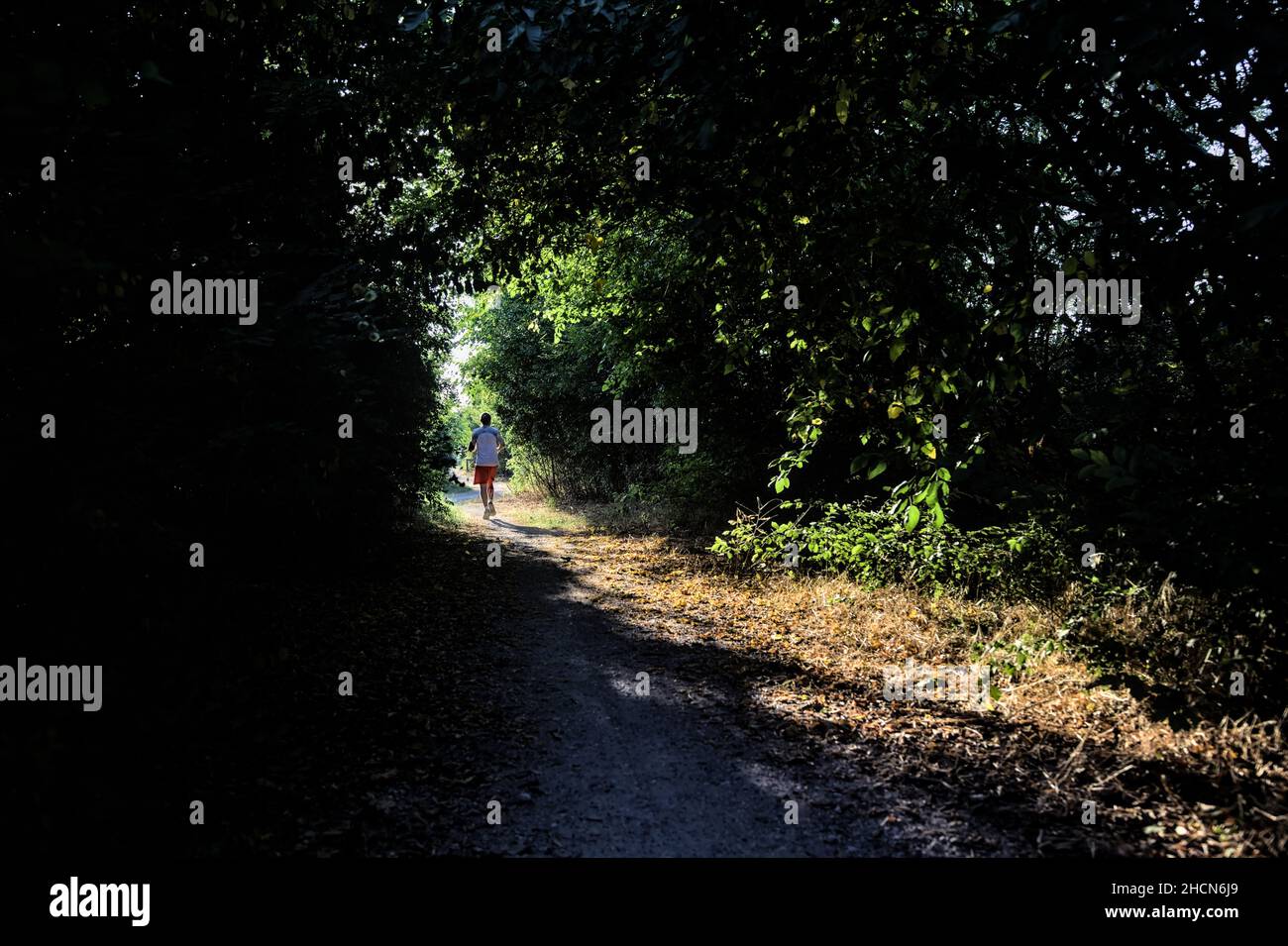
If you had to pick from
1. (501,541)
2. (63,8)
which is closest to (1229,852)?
(63,8)

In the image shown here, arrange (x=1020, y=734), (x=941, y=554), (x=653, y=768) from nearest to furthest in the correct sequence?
1. (x=653, y=768)
2. (x=1020, y=734)
3. (x=941, y=554)

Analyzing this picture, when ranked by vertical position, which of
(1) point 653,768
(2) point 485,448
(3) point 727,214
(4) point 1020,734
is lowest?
(1) point 653,768

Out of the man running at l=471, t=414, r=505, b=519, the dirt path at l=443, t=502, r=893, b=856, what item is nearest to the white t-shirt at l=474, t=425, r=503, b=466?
the man running at l=471, t=414, r=505, b=519

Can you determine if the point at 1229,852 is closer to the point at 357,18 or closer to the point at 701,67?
the point at 701,67

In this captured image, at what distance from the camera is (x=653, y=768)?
13.7 ft

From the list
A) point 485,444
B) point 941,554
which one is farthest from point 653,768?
point 485,444

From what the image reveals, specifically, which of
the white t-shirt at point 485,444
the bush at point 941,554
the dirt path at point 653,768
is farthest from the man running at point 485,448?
the dirt path at point 653,768

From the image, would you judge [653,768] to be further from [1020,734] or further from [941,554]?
[941,554]

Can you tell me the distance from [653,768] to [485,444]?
13.0m

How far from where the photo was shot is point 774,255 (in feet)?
16.7

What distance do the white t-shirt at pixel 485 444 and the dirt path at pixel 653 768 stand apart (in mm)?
9939

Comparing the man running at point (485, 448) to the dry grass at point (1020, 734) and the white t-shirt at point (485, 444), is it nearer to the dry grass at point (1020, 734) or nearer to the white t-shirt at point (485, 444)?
the white t-shirt at point (485, 444)

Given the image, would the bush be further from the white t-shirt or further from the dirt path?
the white t-shirt
